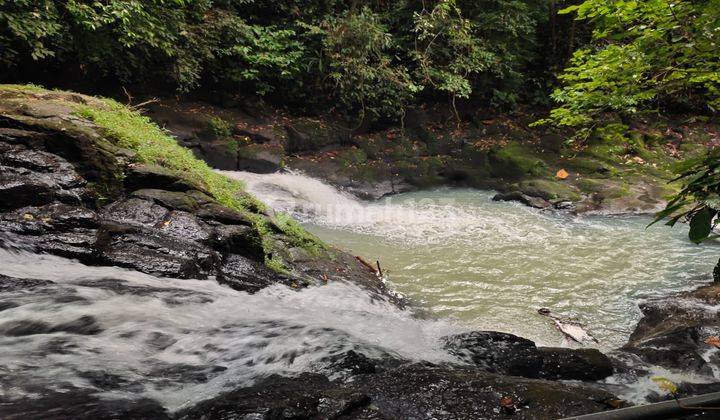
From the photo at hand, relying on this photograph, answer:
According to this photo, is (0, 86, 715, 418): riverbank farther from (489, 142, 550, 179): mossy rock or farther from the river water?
(489, 142, 550, 179): mossy rock

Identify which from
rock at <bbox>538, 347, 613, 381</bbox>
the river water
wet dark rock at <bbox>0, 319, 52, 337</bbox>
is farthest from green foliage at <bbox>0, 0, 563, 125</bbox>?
rock at <bbox>538, 347, 613, 381</bbox>

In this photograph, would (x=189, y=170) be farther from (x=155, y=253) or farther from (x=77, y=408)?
(x=77, y=408)

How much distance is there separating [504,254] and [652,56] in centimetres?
522

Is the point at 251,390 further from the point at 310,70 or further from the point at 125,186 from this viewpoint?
the point at 310,70

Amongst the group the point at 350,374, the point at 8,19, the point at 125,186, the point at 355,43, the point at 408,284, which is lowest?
the point at 408,284

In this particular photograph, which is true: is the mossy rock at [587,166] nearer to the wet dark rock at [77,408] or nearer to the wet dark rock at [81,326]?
the wet dark rock at [81,326]

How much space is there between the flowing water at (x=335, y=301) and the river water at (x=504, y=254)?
0.10 ft

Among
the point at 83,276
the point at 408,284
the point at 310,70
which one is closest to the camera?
the point at 83,276

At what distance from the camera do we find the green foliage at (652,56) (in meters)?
2.56

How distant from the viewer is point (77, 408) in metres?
2.10

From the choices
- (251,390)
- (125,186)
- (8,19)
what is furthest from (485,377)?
(8,19)

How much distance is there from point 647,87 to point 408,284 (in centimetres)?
399

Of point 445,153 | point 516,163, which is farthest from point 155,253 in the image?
point 516,163

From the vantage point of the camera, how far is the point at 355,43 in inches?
480
